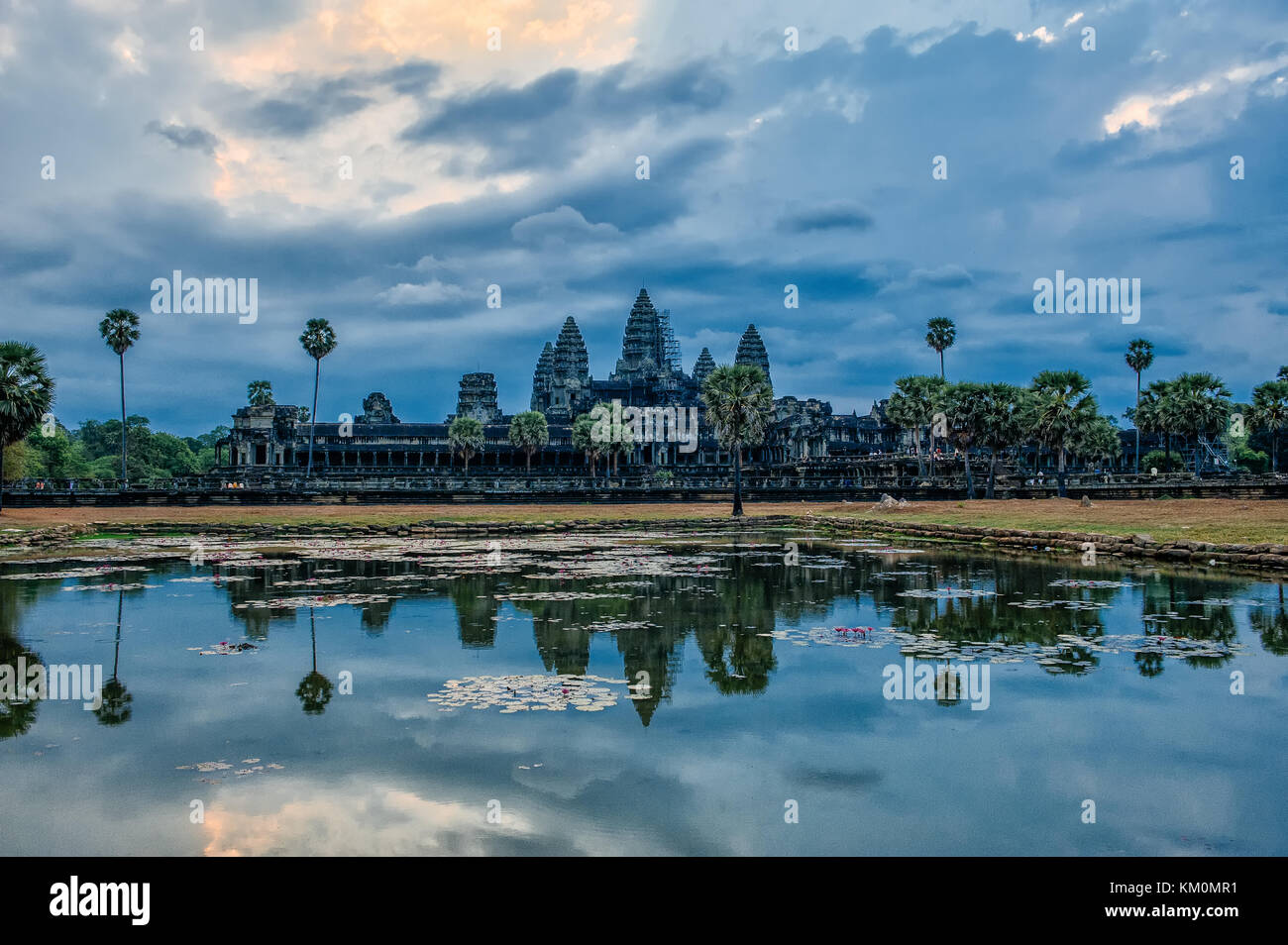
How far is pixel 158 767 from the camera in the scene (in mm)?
7516

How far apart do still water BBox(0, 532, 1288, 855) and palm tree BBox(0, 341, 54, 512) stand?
32.4 m

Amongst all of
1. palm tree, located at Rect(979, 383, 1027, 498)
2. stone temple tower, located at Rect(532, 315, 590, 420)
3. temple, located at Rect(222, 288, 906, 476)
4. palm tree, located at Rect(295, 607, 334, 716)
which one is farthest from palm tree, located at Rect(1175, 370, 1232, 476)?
stone temple tower, located at Rect(532, 315, 590, 420)

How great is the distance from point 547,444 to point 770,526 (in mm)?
76490

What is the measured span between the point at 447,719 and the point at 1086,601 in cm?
1249

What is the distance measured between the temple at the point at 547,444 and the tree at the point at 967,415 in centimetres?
4054

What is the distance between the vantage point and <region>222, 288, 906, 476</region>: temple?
4673 inches

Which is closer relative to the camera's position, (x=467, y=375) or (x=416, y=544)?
(x=416, y=544)

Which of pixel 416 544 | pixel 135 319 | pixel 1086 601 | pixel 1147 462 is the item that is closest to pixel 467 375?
pixel 135 319

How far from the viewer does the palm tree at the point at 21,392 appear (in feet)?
144

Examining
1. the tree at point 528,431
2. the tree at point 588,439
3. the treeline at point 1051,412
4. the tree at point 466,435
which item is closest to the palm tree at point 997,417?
the treeline at point 1051,412

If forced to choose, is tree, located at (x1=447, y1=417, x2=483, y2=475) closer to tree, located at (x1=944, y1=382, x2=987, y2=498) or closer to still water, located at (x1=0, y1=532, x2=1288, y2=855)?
tree, located at (x1=944, y1=382, x2=987, y2=498)

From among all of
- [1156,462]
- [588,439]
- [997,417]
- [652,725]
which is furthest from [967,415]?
[652,725]

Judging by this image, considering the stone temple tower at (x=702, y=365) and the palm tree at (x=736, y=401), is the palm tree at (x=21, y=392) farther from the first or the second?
the stone temple tower at (x=702, y=365)
